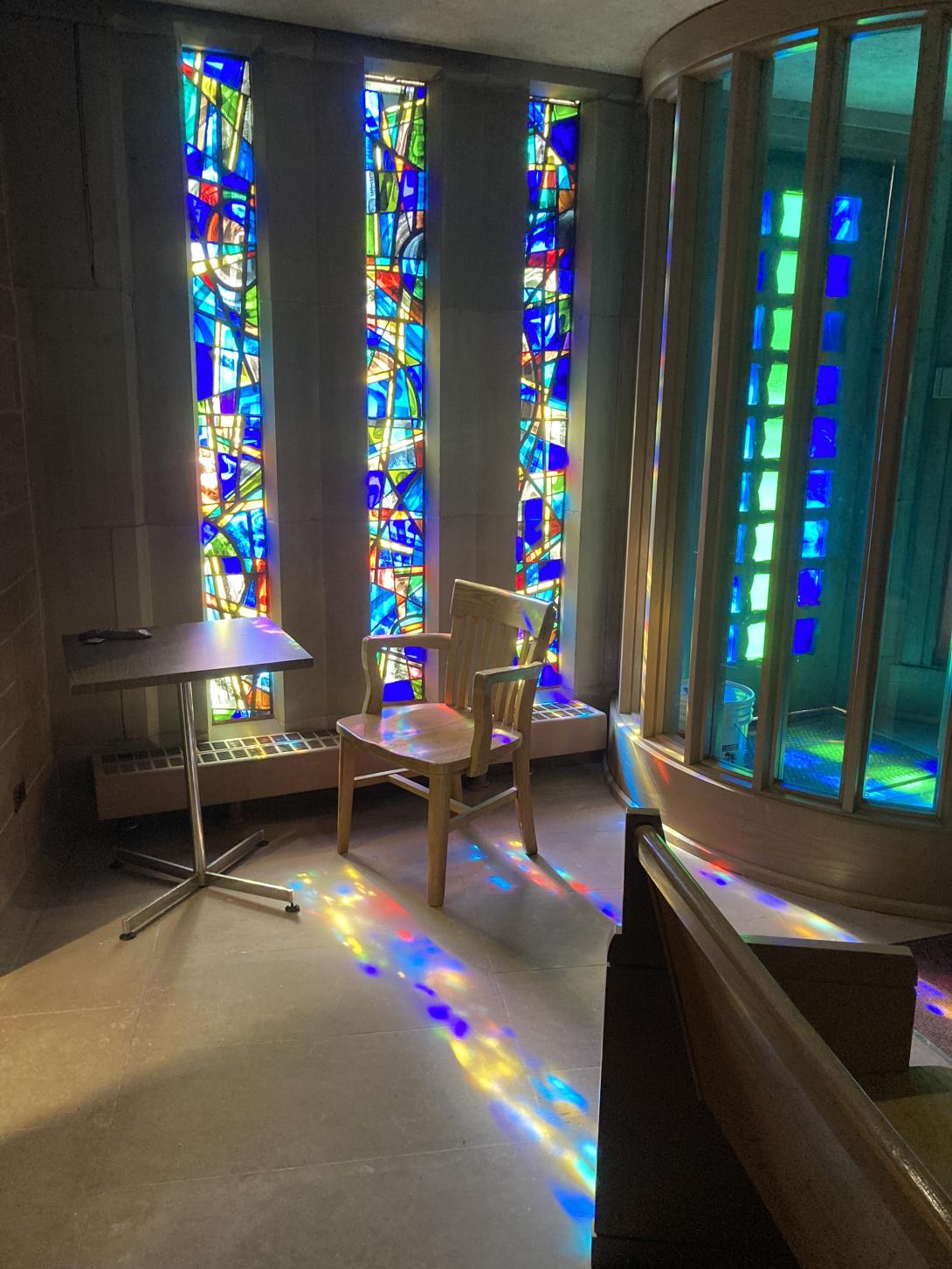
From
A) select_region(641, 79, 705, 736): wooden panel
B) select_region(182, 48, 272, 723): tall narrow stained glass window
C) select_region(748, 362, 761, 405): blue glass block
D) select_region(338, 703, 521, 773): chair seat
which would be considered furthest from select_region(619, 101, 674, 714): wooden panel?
select_region(182, 48, 272, 723): tall narrow stained glass window

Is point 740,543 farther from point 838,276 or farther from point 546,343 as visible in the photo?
point 546,343

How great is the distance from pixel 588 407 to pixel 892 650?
5.30ft

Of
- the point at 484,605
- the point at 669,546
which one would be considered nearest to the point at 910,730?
the point at 669,546

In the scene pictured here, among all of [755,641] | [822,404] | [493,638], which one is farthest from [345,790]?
[822,404]

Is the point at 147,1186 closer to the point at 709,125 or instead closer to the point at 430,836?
the point at 430,836

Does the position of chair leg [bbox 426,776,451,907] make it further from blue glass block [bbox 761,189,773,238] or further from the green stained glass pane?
blue glass block [bbox 761,189,773,238]

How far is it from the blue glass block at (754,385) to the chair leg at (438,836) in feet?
5.18

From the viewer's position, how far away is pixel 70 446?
3.19 meters

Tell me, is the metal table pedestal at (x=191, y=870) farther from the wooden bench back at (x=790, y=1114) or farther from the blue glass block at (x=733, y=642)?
the wooden bench back at (x=790, y=1114)

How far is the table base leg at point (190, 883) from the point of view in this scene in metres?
2.78

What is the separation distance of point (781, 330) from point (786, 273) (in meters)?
0.17

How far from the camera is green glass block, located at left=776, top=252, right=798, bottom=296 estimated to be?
9.68 ft

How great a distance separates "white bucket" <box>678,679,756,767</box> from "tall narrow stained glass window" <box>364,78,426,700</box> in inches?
50.4

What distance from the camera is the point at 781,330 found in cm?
300
